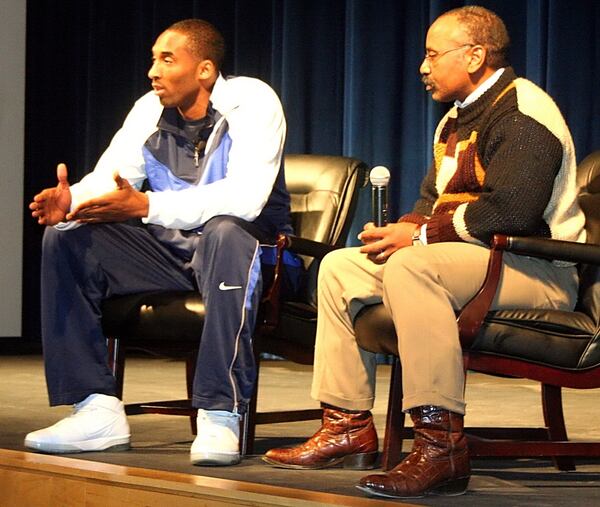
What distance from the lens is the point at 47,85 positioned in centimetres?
687

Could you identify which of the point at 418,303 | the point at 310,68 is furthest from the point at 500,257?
the point at 310,68

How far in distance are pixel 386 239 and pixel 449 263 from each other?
0.20 metres

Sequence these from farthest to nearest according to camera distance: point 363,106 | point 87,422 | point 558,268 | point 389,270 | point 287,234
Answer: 1. point 363,106
2. point 287,234
3. point 87,422
4. point 558,268
5. point 389,270

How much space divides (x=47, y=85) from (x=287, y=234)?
4.31 m

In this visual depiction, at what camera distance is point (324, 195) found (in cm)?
313

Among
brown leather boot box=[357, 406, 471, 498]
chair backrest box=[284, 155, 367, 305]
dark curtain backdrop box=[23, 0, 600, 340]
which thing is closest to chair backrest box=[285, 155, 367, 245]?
chair backrest box=[284, 155, 367, 305]

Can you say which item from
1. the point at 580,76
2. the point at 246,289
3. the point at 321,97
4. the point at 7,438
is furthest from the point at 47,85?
the point at 246,289

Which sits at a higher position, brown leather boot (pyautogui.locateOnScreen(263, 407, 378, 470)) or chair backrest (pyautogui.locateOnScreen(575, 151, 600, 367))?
chair backrest (pyautogui.locateOnScreen(575, 151, 600, 367))

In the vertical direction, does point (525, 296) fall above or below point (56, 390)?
above

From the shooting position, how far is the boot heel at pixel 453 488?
215cm

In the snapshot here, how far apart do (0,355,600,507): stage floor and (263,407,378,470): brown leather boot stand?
0.10ft

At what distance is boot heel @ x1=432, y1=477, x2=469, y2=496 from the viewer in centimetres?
215

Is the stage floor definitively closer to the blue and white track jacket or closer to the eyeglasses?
the blue and white track jacket

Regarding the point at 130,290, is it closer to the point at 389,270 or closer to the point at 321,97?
the point at 389,270
